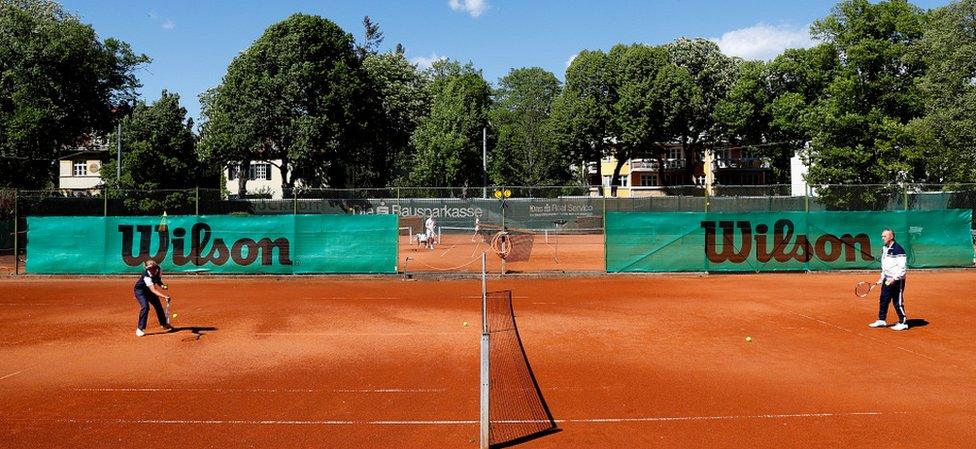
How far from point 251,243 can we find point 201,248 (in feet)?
5.39

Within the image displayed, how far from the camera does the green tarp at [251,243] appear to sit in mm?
22672

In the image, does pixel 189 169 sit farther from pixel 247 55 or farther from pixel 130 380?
pixel 130 380

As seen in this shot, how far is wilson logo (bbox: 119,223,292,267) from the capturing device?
2277cm

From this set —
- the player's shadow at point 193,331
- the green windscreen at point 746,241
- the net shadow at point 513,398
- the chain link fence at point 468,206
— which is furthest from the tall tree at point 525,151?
the net shadow at point 513,398

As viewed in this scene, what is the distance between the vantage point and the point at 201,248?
22812mm

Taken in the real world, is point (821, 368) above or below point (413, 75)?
below

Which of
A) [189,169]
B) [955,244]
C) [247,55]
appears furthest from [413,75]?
[955,244]

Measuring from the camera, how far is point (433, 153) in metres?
56.2

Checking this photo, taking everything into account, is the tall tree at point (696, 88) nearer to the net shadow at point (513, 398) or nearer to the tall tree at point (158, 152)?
the tall tree at point (158, 152)

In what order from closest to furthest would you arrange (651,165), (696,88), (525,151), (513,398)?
(513,398) → (696,88) → (525,151) → (651,165)

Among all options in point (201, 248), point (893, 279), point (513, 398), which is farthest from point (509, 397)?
point (201, 248)

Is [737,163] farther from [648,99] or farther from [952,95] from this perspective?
[952,95]

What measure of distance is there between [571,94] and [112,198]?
38928 millimetres

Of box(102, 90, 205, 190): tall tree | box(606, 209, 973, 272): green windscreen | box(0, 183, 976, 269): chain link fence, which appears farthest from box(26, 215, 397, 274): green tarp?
box(102, 90, 205, 190): tall tree
